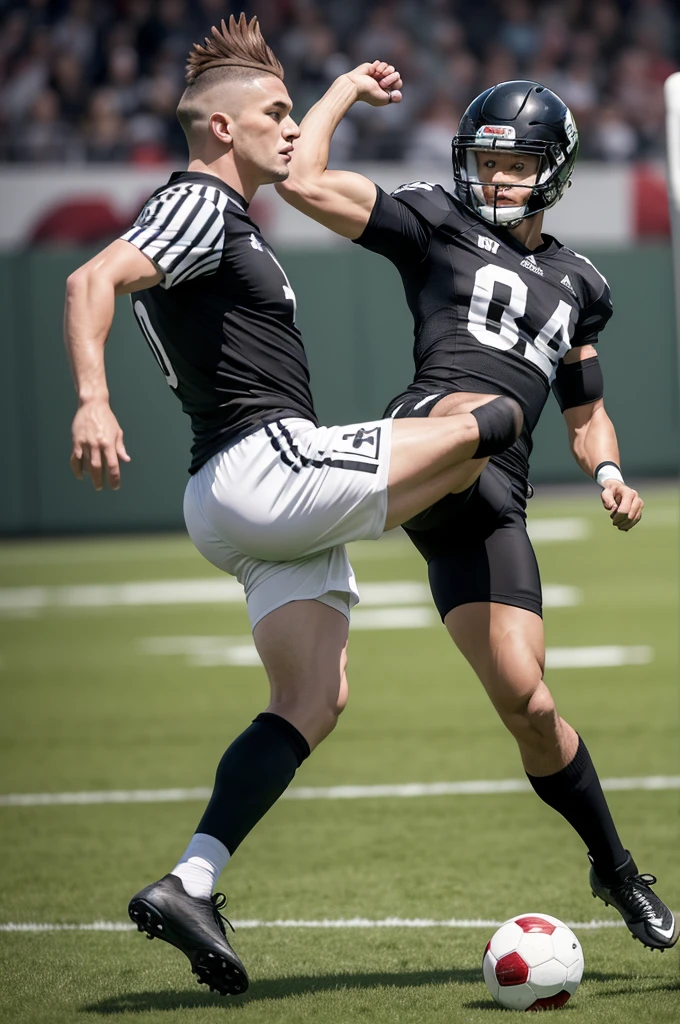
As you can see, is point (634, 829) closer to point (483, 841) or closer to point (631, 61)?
point (483, 841)

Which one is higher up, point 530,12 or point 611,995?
point 530,12

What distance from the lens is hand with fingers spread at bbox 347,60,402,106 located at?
4.32 m

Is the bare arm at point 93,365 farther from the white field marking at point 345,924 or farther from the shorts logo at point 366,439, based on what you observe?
the white field marking at point 345,924

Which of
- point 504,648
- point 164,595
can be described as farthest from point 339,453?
point 164,595

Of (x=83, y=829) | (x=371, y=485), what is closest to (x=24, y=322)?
(x=83, y=829)

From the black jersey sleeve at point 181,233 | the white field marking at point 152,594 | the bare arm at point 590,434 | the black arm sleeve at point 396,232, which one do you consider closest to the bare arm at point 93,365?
the black jersey sleeve at point 181,233

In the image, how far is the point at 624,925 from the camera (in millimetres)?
4570

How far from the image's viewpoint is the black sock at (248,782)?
12.0 ft

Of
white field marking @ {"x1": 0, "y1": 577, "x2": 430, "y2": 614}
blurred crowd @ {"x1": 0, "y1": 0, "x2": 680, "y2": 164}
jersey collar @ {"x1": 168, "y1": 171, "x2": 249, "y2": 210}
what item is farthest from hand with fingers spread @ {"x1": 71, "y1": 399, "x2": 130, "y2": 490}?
blurred crowd @ {"x1": 0, "y1": 0, "x2": 680, "y2": 164}

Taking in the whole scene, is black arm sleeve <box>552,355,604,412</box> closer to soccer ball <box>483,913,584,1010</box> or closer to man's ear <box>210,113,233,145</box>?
man's ear <box>210,113,233,145</box>

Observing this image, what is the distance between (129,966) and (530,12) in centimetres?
1913

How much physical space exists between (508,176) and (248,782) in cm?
197

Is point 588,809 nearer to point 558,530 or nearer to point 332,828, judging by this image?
point 332,828

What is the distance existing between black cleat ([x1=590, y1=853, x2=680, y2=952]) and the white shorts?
120 centimetres
